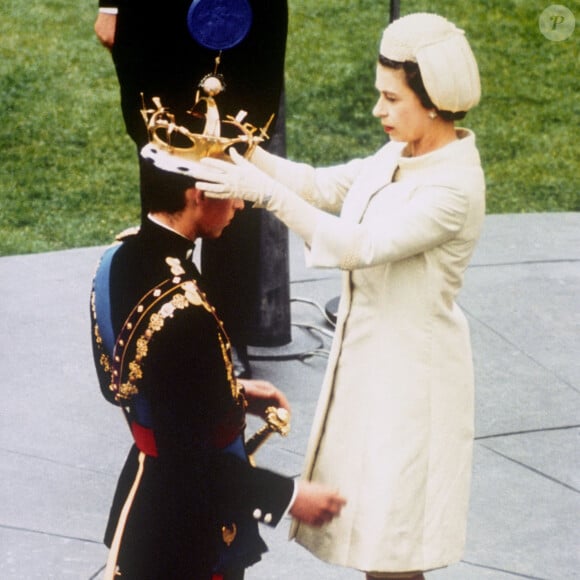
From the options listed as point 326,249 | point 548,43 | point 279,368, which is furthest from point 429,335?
point 548,43

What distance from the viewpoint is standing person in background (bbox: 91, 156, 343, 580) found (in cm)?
306

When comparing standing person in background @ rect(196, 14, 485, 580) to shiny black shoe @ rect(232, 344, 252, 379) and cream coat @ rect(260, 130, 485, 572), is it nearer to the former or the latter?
cream coat @ rect(260, 130, 485, 572)

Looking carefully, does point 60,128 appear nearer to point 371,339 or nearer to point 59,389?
point 59,389

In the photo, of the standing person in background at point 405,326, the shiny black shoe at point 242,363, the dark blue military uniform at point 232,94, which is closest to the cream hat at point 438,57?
the standing person in background at point 405,326

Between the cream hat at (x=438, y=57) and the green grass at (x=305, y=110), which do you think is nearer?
the cream hat at (x=438, y=57)

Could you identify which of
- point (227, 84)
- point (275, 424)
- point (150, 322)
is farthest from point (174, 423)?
point (227, 84)

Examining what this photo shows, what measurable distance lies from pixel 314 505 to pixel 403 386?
20.3 inches

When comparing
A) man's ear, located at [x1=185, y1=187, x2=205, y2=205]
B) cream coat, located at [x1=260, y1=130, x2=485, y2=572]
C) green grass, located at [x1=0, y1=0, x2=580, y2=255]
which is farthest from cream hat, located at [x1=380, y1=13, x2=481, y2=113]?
green grass, located at [x1=0, y1=0, x2=580, y2=255]

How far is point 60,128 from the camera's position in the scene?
1205 centimetres

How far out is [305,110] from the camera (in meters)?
12.4

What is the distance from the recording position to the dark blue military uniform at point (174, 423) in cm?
306

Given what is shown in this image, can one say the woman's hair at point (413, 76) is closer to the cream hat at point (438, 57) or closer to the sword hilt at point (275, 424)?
the cream hat at point (438, 57)

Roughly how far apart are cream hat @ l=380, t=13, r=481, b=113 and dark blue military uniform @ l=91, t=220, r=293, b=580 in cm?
79

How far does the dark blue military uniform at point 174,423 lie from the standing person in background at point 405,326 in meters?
0.49
